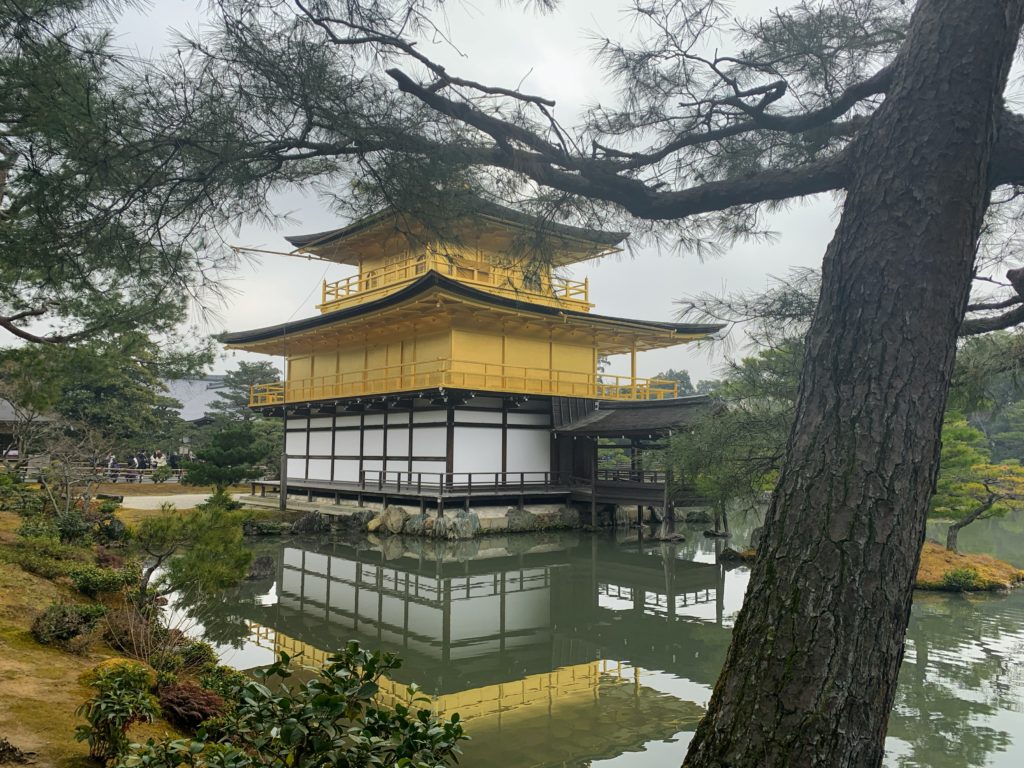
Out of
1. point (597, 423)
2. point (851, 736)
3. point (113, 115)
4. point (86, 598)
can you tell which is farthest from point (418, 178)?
point (597, 423)

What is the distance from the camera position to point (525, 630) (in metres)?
8.20

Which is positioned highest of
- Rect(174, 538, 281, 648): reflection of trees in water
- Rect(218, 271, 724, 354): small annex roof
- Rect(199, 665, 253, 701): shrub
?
Rect(218, 271, 724, 354): small annex roof

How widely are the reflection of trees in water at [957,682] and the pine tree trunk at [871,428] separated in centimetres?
371

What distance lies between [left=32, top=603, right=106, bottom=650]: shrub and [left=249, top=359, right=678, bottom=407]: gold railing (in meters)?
10.4

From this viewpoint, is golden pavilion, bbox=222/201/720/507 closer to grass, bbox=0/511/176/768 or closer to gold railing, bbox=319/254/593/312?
gold railing, bbox=319/254/593/312

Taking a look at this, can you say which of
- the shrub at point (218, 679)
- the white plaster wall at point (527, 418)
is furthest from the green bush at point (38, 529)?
the white plaster wall at point (527, 418)

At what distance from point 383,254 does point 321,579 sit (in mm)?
10809

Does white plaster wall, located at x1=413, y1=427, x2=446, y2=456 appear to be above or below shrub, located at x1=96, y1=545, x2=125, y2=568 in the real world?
above

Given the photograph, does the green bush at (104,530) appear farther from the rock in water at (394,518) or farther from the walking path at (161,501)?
the walking path at (161,501)

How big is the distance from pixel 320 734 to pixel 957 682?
6.58 meters

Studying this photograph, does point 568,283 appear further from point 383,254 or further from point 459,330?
point 383,254

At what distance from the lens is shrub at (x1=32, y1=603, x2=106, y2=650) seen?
198 inches

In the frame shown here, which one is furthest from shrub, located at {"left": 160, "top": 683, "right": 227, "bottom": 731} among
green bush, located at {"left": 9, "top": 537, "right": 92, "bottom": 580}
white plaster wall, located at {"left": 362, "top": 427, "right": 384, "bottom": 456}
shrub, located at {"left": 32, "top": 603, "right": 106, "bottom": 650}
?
white plaster wall, located at {"left": 362, "top": 427, "right": 384, "bottom": 456}

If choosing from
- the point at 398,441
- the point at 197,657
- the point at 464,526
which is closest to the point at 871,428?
the point at 197,657
